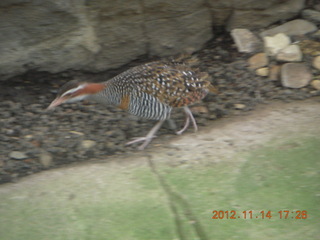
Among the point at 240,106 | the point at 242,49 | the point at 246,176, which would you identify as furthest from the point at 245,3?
the point at 246,176

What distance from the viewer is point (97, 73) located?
5434 mm

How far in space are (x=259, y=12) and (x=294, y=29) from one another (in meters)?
0.47

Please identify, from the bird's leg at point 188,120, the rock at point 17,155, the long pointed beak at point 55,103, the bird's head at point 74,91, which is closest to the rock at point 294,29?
the bird's leg at point 188,120

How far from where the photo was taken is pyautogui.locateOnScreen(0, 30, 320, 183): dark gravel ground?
433 cm

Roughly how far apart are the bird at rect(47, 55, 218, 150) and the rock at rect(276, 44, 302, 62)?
3.88ft

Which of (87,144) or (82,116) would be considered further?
(82,116)

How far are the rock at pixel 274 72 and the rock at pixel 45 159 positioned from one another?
2.57 m

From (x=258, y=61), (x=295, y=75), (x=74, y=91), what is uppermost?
(x=74, y=91)

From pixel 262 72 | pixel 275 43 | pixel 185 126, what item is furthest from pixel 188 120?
pixel 275 43

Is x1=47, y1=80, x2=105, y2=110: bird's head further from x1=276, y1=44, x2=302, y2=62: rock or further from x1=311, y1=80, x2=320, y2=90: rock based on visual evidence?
x1=311, y1=80, x2=320, y2=90: rock

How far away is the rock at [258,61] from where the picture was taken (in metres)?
5.41

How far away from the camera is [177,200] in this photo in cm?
357
